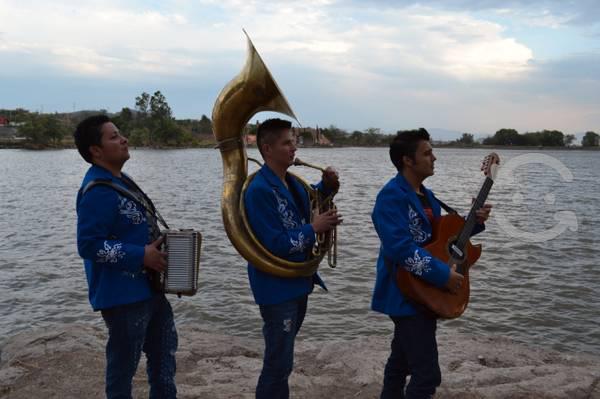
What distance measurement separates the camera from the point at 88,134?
3324 mm

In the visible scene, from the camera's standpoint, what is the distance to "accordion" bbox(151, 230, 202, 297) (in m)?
3.34

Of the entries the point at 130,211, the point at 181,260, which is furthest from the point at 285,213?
the point at 130,211

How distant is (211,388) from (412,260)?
8.11ft

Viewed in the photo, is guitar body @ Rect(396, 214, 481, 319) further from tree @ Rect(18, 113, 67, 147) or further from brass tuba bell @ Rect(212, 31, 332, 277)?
tree @ Rect(18, 113, 67, 147)

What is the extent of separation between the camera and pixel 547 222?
1914 cm

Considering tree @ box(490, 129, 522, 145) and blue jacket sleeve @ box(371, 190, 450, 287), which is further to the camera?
tree @ box(490, 129, 522, 145)

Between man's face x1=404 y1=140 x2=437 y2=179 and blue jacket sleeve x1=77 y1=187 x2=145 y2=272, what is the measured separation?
1.77 meters

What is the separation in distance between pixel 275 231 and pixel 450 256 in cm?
113

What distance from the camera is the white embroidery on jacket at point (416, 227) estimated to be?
3.44 metres

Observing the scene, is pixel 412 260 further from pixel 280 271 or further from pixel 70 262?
pixel 70 262

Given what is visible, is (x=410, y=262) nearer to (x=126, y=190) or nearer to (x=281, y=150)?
(x=281, y=150)

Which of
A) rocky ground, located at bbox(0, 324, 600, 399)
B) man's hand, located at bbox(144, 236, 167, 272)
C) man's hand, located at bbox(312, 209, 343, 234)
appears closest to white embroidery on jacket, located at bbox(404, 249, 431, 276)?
man's hand, located at bbox(312, 209, 343, 234)

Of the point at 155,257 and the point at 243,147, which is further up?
the point at 243,147

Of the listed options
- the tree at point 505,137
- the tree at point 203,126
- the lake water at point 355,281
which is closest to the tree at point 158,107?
the tree at point 203,126
